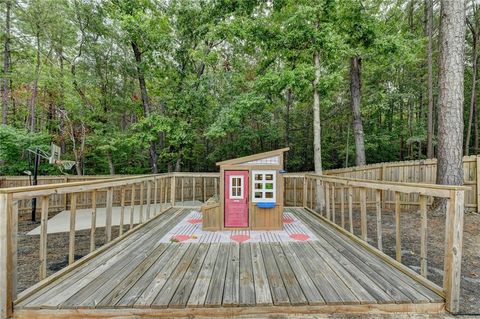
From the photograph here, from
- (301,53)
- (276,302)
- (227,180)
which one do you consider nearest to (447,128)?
(301,53)

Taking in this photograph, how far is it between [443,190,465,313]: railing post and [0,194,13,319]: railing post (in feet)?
13.2


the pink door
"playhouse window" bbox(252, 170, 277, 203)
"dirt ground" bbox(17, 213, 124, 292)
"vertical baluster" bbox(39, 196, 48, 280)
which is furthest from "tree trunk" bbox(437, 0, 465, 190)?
"dirt ground" bbox(17, 213, 124, 292)

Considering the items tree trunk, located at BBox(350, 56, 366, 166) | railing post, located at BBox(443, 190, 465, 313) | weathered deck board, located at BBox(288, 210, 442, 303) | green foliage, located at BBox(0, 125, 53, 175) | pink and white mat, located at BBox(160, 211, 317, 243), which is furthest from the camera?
tree trunk, located at BBox(350, 56, 366, 166)

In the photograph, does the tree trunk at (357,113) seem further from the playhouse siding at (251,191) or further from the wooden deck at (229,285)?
the wooden deck at (229,285)

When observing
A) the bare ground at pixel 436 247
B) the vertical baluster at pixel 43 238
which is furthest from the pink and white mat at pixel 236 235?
the vertical baluster at pixel 43 238

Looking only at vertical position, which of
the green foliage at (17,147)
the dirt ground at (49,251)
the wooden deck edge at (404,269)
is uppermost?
the green foliage at (17,147)

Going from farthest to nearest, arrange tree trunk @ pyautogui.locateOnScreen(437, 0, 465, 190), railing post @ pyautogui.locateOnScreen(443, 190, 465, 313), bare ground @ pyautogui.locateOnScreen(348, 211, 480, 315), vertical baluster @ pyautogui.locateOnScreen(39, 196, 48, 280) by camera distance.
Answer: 1. tree trunk @ pyautogui.locateOnScreen(437, 0, 465, 190)
2. bare ground @ pyautogui.locateOnScreen(348, 211, 480, 315)
3. vertical baluster @ pyautogui.locateOnScreen(39, 196, 48, 280)
4. railing post @ pyautogui.locateOnScreen(443, 190, 465, 313)

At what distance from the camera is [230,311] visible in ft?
6.65

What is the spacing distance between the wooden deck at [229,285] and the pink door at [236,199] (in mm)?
1079

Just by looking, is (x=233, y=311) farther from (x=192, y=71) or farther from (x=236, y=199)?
(x=192, y=71)

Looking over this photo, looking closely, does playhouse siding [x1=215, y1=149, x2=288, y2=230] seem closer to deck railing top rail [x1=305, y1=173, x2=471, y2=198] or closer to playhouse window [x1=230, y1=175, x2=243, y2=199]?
playhouse window [x1=230, y1=175, x2=243, y2=199]

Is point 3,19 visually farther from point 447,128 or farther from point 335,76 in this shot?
point 447,128

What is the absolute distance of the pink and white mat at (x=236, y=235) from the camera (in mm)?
3893

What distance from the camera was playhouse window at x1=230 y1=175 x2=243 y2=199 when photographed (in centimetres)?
456
